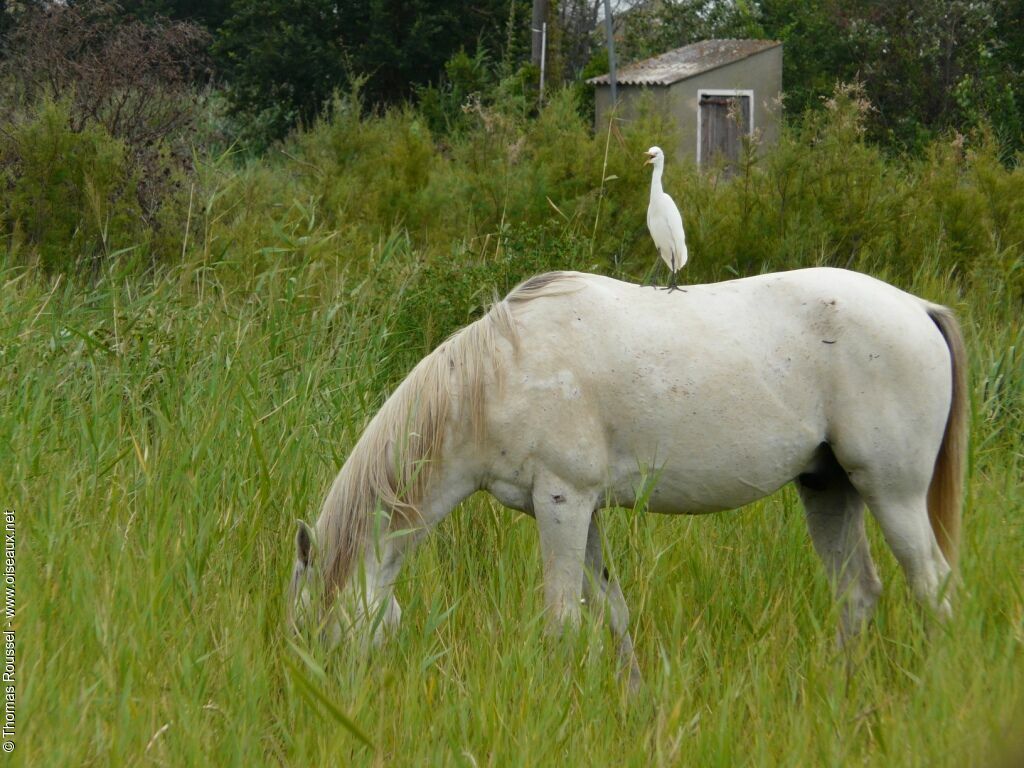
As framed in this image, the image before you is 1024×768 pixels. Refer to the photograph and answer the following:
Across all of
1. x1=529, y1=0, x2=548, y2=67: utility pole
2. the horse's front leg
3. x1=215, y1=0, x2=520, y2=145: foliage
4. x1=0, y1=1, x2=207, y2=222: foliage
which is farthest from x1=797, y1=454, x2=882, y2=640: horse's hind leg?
x1=215, y1=0, x2=520, y2=145: foliage

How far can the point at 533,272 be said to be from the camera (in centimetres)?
618

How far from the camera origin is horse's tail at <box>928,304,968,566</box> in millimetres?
3662

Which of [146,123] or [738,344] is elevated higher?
[146,123]

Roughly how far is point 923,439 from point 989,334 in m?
3.33

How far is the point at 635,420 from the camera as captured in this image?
11.3ft

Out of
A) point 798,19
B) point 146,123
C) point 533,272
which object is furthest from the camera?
point 798,19

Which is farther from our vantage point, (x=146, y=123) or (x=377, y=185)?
(x=377, y=185)

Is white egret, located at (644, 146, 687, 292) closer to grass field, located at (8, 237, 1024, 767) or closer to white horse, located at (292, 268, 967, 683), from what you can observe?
white horse, located at (292, 268, 967, 683)

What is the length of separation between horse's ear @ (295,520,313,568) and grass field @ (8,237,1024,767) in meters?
0.19

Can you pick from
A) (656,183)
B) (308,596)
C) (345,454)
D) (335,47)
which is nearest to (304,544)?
(308,596)

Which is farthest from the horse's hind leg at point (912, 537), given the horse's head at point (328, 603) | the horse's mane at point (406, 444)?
the horse's head at point (328, 603)

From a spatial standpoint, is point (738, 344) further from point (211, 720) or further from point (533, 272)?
point (533, 272)

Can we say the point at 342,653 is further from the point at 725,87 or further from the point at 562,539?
the point at 725,87

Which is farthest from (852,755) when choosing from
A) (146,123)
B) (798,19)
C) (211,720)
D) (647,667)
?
(798,19)
